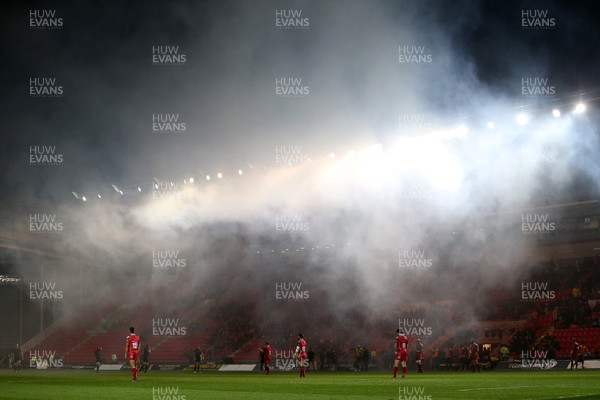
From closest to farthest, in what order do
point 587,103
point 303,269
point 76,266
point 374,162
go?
point 587,103, point 374,162, point 303,269, point 76,266

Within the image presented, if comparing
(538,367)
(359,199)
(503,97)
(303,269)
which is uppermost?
(503,97)

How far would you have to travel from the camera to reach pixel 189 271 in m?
65.0

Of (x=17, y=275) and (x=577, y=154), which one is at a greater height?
(x=577, y=154)

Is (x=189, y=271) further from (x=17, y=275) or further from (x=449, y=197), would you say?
(x=449, y=197)

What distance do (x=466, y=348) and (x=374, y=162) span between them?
12103mm

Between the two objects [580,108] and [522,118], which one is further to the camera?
[522,118]

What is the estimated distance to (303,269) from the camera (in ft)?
196

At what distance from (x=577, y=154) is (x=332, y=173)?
14972 mm

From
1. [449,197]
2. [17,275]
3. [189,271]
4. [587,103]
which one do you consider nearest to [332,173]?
[449,197]

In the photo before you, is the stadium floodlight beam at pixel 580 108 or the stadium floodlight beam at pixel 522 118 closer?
the stadium floodlight beam at pixel 580 108

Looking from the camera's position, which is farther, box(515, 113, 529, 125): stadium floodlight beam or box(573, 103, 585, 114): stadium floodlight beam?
box(515, 113, 529, 125): stadium floodlight beam

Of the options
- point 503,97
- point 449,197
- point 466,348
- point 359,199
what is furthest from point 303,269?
point 503,97

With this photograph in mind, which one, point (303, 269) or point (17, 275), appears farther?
point (17, 275)

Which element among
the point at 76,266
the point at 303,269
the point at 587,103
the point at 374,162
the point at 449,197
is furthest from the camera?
the point at 76,266
